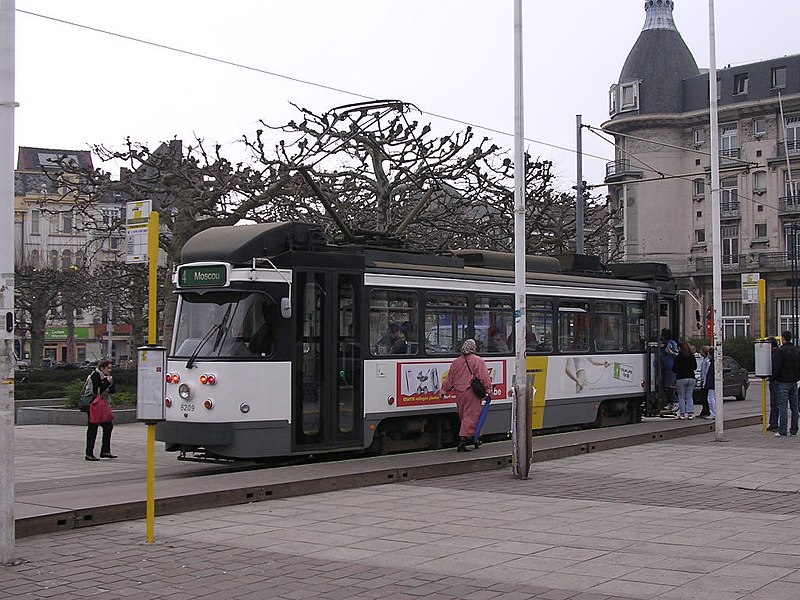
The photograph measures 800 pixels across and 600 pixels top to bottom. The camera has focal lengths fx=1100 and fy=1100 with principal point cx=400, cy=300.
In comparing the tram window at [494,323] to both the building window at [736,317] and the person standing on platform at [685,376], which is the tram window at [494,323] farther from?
the building window at [736,317]

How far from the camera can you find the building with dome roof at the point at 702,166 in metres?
78.4

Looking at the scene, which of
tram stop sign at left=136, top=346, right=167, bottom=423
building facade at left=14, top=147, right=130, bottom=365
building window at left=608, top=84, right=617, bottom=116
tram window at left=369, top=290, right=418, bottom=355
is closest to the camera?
tram stop sign at left=136, top=346, right=167, bottom=423

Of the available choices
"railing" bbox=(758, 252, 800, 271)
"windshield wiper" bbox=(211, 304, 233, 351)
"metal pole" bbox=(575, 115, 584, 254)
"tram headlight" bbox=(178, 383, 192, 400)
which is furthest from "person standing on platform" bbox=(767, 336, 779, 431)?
"railing" bbox=(758, 252, 800, 271)

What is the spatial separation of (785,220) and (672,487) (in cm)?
6871

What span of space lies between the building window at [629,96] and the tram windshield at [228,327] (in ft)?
239

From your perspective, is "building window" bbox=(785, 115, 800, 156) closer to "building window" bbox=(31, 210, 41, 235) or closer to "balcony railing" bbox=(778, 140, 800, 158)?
"balcony railing" bbox=(778, 140, 800, 158)

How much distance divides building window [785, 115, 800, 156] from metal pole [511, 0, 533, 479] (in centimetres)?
6823

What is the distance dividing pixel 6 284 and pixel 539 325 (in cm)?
1260

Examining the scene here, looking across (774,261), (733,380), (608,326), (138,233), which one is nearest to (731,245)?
(774,261)

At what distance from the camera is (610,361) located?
73.8ft

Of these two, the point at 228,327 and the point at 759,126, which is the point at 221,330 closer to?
the point at 228,327

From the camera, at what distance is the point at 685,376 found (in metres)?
24.2

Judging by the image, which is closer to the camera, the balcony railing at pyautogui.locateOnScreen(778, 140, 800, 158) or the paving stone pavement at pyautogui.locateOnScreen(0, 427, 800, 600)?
the paving stone pavement at pyautogui.locateOnScreen(0, 427, 800, 600)

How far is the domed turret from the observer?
3275 inches
